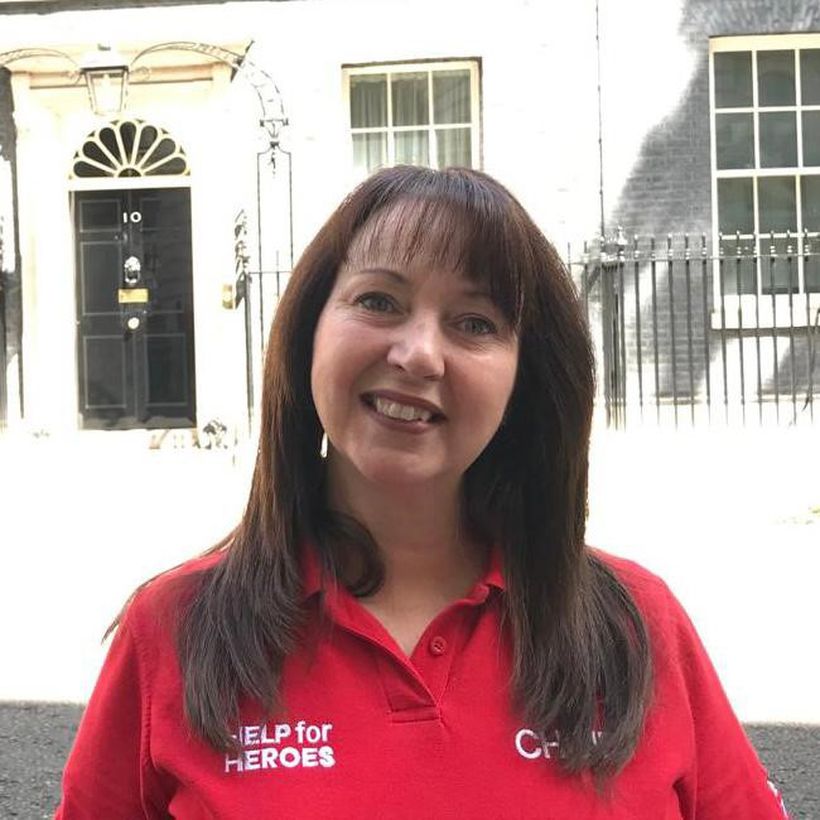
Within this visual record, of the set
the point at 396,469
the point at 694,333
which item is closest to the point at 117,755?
the point at 396,469

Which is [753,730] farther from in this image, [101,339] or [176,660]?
[101,339]

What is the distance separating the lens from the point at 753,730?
4559 millimetres

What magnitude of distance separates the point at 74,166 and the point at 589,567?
35.8ft

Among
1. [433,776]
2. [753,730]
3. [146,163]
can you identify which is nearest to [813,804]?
[753,730]

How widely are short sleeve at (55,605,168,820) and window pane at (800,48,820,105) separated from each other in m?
11.1

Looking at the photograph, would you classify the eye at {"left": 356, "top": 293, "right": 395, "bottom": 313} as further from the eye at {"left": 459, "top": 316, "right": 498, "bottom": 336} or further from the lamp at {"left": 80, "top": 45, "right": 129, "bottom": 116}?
the lamp at {"left": 80, "top": 45, "right": 129, "bottom": 116}

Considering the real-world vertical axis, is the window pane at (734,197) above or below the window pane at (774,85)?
below

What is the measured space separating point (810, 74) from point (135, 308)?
667cm

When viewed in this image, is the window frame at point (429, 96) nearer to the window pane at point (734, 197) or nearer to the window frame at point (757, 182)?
the window frame at point (757, 182)

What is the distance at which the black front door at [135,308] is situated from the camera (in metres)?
11.7

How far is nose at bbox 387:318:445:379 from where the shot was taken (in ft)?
5.00

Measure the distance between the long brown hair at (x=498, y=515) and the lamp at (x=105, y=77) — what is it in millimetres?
9050

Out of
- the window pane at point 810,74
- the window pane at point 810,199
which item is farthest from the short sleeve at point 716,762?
the window pane at point 810,74

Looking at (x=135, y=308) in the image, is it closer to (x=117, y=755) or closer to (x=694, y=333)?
(x=694, y=333)
